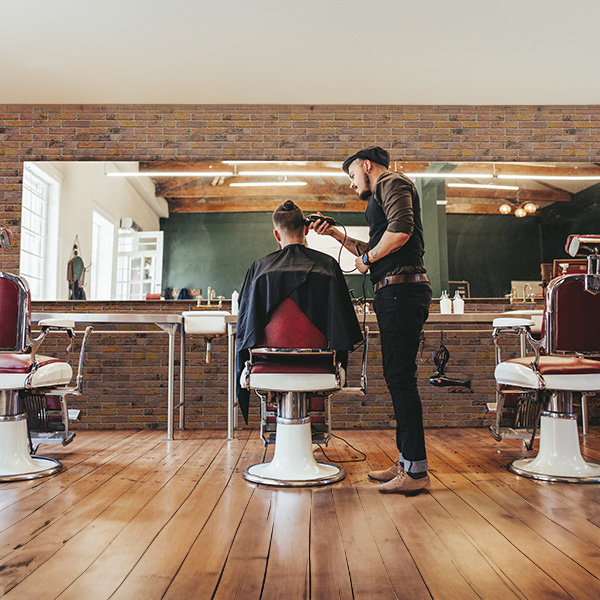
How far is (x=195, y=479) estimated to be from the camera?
259 cm

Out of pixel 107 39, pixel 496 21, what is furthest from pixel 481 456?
pixel 107 39

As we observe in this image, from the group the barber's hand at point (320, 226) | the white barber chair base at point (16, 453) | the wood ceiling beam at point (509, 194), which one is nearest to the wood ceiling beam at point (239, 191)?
the wood ceiling beam at point (509, 194)

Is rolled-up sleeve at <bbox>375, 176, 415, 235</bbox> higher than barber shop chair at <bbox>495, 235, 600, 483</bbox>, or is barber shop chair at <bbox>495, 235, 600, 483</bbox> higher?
rolled-up sleeve at <bbox>375, 176, 415, 235</bbox>

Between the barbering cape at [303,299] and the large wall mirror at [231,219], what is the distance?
2.07m

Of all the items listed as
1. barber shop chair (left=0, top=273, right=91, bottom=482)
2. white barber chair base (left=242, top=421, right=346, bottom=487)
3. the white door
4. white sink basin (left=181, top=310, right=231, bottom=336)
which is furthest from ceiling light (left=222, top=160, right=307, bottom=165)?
white barber chair base (left=242, top=421, right=346, bottom=487)

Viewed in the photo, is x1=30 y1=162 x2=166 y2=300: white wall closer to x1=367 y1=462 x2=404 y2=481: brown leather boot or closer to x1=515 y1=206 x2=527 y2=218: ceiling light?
x1=367 y1=462 x2=404 y2=481: brown leather boot

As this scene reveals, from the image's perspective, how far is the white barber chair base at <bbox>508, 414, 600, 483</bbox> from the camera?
2.58 metres

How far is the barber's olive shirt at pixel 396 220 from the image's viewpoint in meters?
2.34

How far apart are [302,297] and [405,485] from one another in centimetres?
91

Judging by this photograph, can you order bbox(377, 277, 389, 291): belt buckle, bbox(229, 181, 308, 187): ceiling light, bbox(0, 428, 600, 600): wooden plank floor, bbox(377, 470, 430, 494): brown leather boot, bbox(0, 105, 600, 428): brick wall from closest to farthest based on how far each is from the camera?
bbox(0, 428, 600, 600): wooden plank floor < bbox(377, 470, 430, 494): brown leather boot < bbox(377, 277, 389, 291): belt buckle < bbox(0, 105, 600, 428): brick wall < bbox(229, 181, 308, 187): ceiling light

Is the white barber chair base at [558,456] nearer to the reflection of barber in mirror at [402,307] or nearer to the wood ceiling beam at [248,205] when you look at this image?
the reflection of barber in mirror at [402,307]

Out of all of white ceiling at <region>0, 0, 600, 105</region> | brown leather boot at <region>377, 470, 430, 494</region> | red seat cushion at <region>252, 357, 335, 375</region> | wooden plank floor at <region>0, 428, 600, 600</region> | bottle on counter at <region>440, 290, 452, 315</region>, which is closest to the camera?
wooden plank floor at <region>0, 428, 600, 600</region>

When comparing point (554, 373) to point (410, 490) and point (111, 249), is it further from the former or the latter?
point (111, 249)

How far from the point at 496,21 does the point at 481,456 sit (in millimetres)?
2820
